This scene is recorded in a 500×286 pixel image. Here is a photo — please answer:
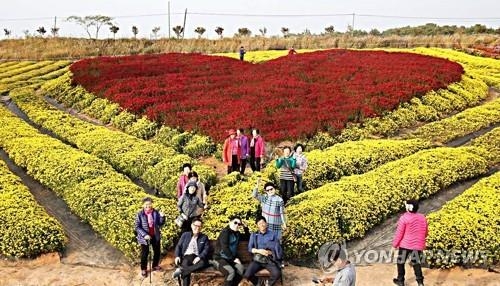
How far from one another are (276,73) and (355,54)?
23.2ft

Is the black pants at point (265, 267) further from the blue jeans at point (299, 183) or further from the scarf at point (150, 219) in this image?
the blue jeans at point (299, 183)

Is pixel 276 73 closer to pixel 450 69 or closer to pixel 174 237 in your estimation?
pixel 450 69

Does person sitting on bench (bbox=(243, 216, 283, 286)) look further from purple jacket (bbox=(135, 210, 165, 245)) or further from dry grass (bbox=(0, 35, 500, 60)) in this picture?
dry grass (bbox=(0, 35, 500, 60))

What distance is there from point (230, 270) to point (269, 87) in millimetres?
14125

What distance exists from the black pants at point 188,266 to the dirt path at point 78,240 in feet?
5.86

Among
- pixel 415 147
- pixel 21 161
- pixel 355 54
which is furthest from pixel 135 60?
pixel 415 147

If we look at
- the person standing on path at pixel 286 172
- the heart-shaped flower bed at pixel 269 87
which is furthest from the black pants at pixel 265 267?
the heart-shaped flower bed at pixel 269 87

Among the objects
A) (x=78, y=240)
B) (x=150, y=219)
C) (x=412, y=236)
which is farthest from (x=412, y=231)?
(x=78, y=240)

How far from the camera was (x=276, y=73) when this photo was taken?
83.1 feet

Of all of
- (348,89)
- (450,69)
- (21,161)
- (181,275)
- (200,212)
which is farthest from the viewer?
(450,69)

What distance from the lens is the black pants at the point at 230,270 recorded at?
26.7 ft

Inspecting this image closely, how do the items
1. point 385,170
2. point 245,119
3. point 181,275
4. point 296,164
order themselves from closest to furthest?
1. point 181,275
2. point 296,164
3. point 385,170
4. point 245,119

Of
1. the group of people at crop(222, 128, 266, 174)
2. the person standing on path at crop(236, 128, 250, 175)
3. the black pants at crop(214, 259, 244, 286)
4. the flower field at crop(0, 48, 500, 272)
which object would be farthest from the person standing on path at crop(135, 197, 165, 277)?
the person standing on path at crop(236, 128, 250, 175)

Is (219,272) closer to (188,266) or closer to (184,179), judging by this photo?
(188,266)
